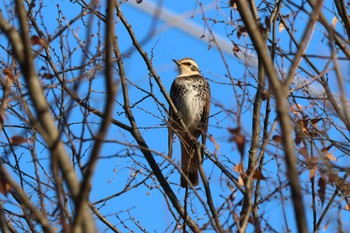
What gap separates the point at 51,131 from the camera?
2.91 m

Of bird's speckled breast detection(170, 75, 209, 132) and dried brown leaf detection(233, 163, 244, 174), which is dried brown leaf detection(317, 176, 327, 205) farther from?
bird's speckled breast detection(170, 75, 209, 132)

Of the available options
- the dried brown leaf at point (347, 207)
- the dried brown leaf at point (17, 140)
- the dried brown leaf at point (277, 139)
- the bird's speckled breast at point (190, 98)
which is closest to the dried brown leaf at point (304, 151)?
the dried brown leaf at point (277, 139)

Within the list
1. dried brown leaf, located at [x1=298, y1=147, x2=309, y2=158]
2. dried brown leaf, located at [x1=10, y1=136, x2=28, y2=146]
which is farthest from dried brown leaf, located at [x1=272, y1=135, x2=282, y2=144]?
dried brown leaf, located at [x1=10, y1=136, x2=28, y2=146]

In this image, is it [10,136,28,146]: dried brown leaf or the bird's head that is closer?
[10,136,28,146]: dried brown leaf

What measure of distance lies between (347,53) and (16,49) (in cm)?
278

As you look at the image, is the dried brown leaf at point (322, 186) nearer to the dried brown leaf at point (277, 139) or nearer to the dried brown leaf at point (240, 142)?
the dried brown leaf at point (277, 139)

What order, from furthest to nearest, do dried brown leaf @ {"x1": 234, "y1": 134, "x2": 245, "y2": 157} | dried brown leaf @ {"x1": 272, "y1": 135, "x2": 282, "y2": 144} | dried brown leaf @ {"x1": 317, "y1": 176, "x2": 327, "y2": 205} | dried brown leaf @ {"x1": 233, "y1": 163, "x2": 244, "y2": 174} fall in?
dried brown leaf @ {"x1": 272, "y1": 135, "x2": 282, "y2": 144}
dried brown leaf @ {"x1": 317, "y1": 176, "x2": 327, "y2": 205}
dried brown leaf @ {"x1": 233, "y1": 163, "x2": 244, "y2": 174}
dried brown leaf @ {"x1": 234, "y1": 134, "x2": 245, "y2": 157}

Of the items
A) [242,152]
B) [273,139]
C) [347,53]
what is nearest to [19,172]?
[273,139]

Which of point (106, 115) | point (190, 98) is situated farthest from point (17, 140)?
point (190, 98)

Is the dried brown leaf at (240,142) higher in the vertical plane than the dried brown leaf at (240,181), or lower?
lower

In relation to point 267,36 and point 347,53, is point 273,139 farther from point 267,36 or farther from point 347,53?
point 267,36

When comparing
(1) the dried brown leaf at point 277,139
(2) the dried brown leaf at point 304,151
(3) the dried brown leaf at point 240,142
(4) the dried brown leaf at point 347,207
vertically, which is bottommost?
(3) the dried brown leaf at point 240,142

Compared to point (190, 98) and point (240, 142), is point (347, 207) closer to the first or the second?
point (240, 142)

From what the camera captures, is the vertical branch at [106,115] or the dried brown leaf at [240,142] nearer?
the vertical branch at [106,115]
